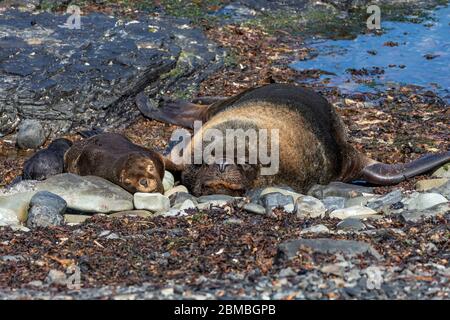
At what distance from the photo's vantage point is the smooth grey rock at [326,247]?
6590 millimetres

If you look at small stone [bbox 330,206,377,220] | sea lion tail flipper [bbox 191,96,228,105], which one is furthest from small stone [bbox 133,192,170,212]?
sea lion tail flipper [bbox 191,96,228,105]

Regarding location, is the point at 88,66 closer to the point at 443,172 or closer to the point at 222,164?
the point at 222,164

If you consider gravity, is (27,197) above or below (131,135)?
above

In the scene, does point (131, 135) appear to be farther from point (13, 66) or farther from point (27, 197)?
point (27, 197)

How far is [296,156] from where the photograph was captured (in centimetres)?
999

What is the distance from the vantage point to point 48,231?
7.94 meters

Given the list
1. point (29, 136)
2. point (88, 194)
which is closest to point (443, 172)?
point (88, 194)

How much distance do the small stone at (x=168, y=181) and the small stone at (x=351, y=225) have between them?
9.04 ft

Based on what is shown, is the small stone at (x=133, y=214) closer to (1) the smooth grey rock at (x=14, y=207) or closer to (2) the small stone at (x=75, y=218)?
(2) the small stone at (x=75, y=218)

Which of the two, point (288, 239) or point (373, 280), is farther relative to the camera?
point (288, 239)

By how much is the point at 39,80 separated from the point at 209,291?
22.6ft

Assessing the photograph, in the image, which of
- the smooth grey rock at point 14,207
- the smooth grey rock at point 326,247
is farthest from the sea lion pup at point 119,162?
the smooth grey rock at point 326,247

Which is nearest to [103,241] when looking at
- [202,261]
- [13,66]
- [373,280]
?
[202,261]

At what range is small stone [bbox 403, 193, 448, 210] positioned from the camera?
8.36 m
